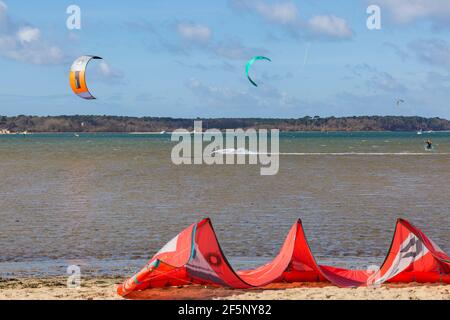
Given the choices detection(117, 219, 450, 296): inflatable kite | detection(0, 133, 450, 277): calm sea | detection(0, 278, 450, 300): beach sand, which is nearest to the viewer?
detection(0, 278, 450, 300): beach sand

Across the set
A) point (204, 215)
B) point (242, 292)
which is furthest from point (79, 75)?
point (242, 292)

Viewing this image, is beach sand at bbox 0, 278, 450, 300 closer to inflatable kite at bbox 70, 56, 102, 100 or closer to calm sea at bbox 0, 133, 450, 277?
calm sea at bbox 0, 133, 450, 277

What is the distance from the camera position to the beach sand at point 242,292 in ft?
42.2

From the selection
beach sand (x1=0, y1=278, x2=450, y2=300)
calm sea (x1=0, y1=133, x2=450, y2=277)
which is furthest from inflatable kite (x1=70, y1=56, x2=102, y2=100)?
beach sand (x1=0, y1=278, x2=450, y2=300)

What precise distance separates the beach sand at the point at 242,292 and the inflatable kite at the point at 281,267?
0.64ft

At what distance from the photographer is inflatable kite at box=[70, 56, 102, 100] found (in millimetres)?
26531

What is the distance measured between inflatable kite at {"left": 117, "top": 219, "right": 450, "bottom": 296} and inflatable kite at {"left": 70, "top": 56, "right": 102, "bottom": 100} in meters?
13.6

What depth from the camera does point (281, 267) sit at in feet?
47.8

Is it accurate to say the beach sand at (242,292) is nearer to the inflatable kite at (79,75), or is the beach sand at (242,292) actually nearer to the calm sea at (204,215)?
the calm sea at (204,215)

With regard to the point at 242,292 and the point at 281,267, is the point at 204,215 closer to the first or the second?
the point at 281,267

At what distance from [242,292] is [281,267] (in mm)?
1309

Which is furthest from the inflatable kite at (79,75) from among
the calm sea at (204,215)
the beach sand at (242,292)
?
the beach sand at (242,292)
